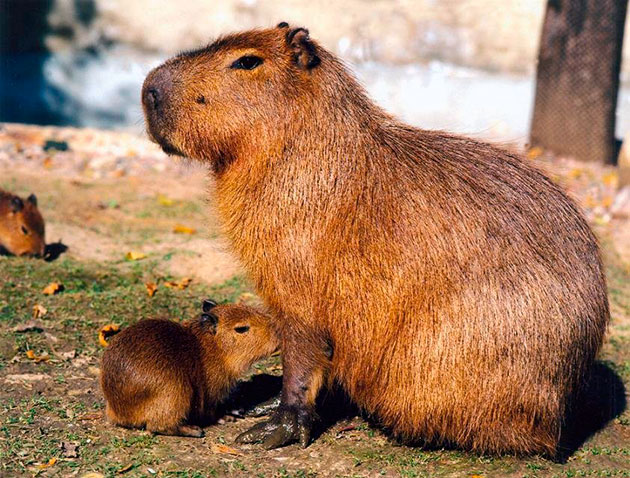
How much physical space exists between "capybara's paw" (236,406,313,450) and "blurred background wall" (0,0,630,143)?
8.13 meters

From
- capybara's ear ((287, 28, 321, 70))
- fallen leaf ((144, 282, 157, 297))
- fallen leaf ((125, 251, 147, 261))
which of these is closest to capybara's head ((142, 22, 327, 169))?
capybara's ear ((287, 28, 321, 70))

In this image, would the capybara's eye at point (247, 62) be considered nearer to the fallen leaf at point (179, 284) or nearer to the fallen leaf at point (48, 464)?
the fallen leaf at point (48, 464)

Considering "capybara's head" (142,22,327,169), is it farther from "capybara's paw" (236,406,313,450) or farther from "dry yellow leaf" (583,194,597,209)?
"dry yellow leaf" (583,194,597,209)

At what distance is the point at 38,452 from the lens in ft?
13.2

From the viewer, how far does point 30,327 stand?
5.34 metres

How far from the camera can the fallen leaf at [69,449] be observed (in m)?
4.04

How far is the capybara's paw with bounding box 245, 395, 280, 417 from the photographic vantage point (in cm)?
477

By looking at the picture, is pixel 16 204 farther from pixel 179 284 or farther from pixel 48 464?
pixel 48 464

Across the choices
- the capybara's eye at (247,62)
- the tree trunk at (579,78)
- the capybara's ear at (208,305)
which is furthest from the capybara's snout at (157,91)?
the tree trunk at (579,78)

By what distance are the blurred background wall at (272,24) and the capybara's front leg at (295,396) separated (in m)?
8.09

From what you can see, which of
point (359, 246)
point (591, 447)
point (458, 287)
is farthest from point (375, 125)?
point (591, 447)

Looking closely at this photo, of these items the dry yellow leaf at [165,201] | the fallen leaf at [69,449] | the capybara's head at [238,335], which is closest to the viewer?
the fallen leaf at [69,449]

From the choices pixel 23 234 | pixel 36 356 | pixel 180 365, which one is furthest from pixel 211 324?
pixel 23 234

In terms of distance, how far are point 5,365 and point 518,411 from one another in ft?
9.12
